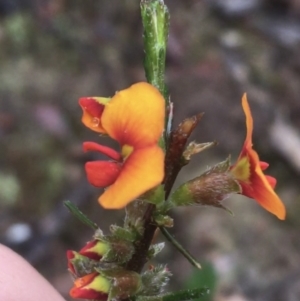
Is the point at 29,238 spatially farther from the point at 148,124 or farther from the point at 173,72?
the point at 148,124

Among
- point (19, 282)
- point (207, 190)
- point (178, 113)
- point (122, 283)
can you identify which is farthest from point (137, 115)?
point (178, 113)

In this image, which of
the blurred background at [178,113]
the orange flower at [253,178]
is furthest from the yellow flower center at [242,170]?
the blurred background at [178,113]

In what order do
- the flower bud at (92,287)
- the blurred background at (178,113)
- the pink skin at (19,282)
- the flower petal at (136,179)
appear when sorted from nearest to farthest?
the flower petal at (136,179), the flower bud at (92,287), the pink skin at (19,282), the blurred background at (178,113)

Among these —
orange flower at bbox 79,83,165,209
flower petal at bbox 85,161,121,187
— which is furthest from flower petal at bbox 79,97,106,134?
flower petal at bbox 85,161,121,187

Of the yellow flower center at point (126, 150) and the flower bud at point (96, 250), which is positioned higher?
the yellow flower center at point (126, 150)

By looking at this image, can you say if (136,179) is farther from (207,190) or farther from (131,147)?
(207,190)

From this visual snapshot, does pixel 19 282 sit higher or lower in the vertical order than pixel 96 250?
lower

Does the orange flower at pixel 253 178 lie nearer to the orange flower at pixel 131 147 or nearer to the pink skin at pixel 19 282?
the orange flower at pixel 131 147

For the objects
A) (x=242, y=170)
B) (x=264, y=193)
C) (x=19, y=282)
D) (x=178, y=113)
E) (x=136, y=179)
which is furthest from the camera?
(x=178, y=113)
